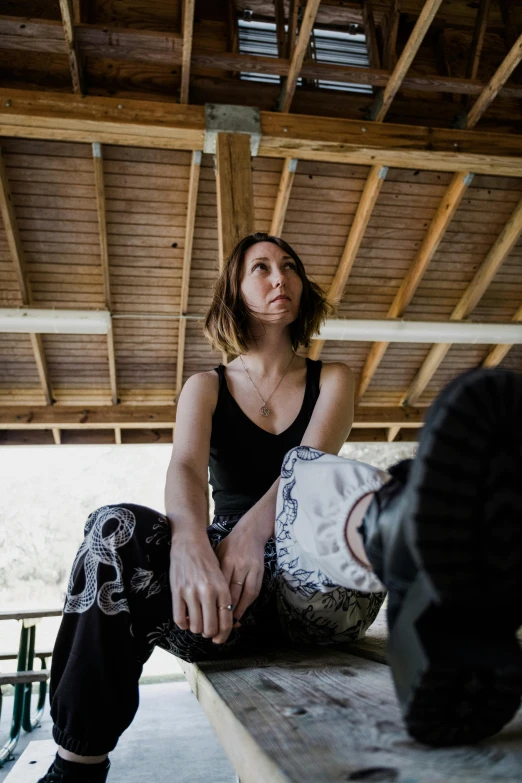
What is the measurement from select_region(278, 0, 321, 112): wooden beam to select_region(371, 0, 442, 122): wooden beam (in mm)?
611

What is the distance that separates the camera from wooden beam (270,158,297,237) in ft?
16.0

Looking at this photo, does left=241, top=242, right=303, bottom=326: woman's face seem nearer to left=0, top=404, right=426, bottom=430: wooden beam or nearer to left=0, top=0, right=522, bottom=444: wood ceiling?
left=0, top=0, right=522, bottom=444: wood ceiling

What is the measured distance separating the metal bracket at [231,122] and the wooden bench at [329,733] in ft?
12.3

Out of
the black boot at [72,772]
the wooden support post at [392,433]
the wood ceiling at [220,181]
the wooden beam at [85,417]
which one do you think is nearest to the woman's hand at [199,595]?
the black boot at [72,772]

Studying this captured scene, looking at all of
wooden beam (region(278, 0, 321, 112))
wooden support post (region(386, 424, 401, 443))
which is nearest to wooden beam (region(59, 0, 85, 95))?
wooden beam (region(278, 0, 321, 112))

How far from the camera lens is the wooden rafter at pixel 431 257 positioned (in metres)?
4.43

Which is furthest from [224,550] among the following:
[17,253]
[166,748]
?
[17,253]

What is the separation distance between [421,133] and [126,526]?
4205mm

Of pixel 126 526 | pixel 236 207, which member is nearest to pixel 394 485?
pixel 126 526

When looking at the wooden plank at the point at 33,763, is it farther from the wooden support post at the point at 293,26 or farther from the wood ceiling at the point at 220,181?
the wooden support post at the point at 293,26

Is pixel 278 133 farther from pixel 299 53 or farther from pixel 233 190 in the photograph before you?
pixel 233 190

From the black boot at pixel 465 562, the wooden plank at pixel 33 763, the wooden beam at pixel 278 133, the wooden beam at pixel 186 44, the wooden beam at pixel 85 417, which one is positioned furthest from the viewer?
the wooden beam at pixel 85 417

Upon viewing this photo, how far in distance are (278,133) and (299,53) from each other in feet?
1.66

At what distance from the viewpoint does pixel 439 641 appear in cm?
58
